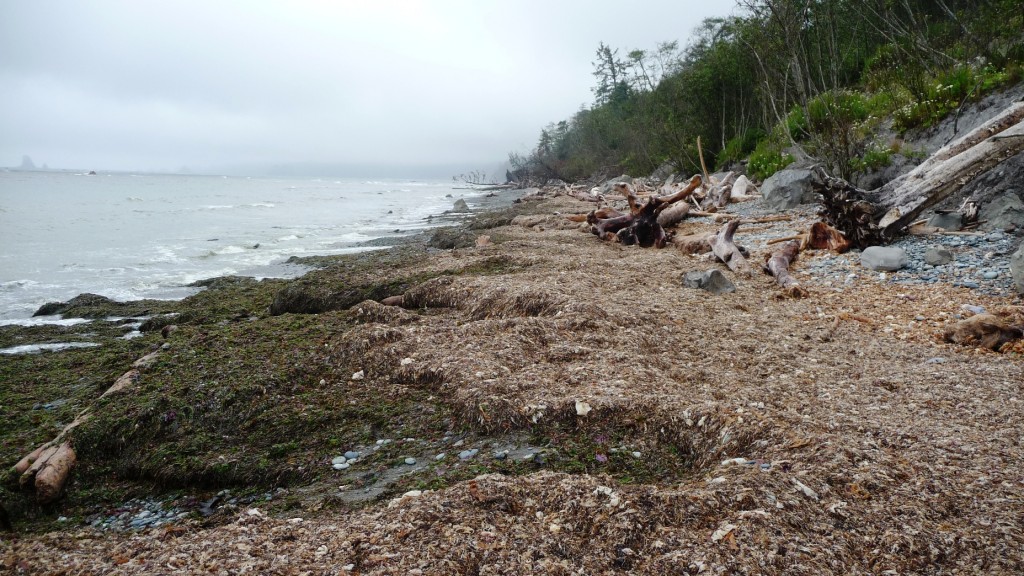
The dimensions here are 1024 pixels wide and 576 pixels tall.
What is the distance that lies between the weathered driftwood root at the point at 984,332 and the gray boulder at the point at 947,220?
415 centimetres

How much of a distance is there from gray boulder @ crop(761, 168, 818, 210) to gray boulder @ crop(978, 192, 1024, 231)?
5.77 m

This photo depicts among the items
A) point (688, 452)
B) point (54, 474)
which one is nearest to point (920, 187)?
point (688, 452)

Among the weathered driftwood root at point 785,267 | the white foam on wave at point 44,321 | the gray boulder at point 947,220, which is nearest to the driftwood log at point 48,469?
Answer: the white foam on wave at point 44,321

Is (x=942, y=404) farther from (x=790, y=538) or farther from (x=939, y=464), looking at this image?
(x=790, y=538)

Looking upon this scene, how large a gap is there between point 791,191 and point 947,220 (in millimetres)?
5962

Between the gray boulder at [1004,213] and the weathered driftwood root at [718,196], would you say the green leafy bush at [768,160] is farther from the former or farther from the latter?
the gray boulder at [1004,213]

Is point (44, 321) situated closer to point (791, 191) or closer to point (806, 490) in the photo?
point (806, 490)

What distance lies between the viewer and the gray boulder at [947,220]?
24.9 feet

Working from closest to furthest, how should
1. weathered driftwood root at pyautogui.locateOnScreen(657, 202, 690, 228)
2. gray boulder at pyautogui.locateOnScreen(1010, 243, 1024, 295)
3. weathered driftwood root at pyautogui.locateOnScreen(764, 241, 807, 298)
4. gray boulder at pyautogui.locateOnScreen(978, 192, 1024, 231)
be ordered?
1. gray boulder at pyautogui.locateOnScreen(1010, 243, 1024, 295)
2. weathered driftwood root at pyautogui.locateOnScreen(764, 241, 807, 298)
3. gray boulder at pyautogui.locateOnScreen(978, 192, 1024, 231)
4. weathered driftwood root at pyautogui.locateOnScreen(657, 202, 690, 228)

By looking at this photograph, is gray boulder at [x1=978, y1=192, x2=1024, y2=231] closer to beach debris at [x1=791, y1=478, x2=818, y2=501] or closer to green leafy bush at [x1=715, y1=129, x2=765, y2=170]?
beach debris at [x1=791, y1=478, x2=818, y2=501]

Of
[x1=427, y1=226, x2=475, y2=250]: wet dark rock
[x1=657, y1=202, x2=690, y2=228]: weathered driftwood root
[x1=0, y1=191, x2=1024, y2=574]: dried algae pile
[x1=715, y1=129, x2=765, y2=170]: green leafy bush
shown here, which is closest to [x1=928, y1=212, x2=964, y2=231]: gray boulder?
[x1=0, y1=191, x2=1024, y2=574]: dried algae pile

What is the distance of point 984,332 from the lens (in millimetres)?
4301

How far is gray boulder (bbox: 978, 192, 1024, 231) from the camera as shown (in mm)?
7031

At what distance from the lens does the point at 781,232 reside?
10281 millimetres
